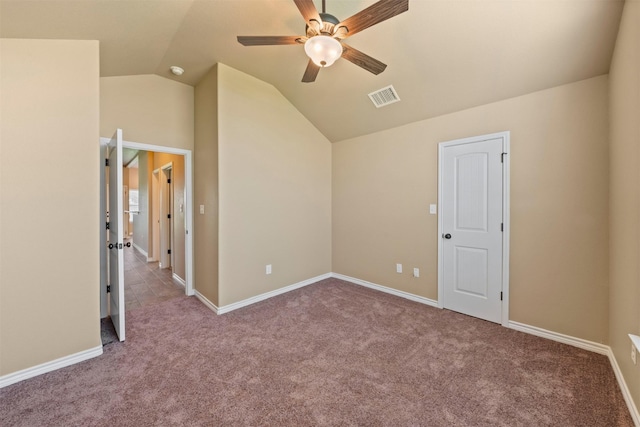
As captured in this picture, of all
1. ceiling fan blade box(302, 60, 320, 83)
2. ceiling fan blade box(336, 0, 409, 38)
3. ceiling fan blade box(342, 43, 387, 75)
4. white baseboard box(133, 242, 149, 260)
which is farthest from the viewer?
white baseboard box(133, 242, 149, 260)

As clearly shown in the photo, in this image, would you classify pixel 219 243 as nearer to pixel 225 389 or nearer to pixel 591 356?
pixel 225 389

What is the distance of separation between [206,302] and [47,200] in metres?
1.94

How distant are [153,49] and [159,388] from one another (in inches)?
121

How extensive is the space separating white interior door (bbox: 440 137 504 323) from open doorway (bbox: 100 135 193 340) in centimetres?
346

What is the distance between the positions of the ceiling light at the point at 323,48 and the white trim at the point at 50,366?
3018 mm

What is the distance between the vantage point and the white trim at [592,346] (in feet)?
5.35

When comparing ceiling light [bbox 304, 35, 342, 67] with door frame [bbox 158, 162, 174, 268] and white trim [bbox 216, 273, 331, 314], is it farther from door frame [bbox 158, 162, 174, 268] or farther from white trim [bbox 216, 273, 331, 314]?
door frame [bbox 158, 162, 174, 268]

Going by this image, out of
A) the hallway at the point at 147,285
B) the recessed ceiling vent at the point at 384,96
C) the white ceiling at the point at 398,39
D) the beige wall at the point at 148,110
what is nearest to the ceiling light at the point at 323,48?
the white ceiling at the point at 398,39

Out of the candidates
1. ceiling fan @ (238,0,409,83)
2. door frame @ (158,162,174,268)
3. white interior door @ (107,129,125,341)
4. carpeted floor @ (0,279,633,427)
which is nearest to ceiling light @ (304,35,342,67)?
ceiling fan @ (238,0,409,83)

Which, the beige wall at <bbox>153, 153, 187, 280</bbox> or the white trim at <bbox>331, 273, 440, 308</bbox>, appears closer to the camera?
the white trim at <bbox>331, 273, 440, 308</bbox>

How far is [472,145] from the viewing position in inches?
117

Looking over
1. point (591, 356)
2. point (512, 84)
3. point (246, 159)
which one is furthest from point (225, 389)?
point (512, 84)

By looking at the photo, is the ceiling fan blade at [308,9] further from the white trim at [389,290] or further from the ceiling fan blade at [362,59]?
the white trim at [389,290]

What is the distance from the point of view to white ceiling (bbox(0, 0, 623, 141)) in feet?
6.28
